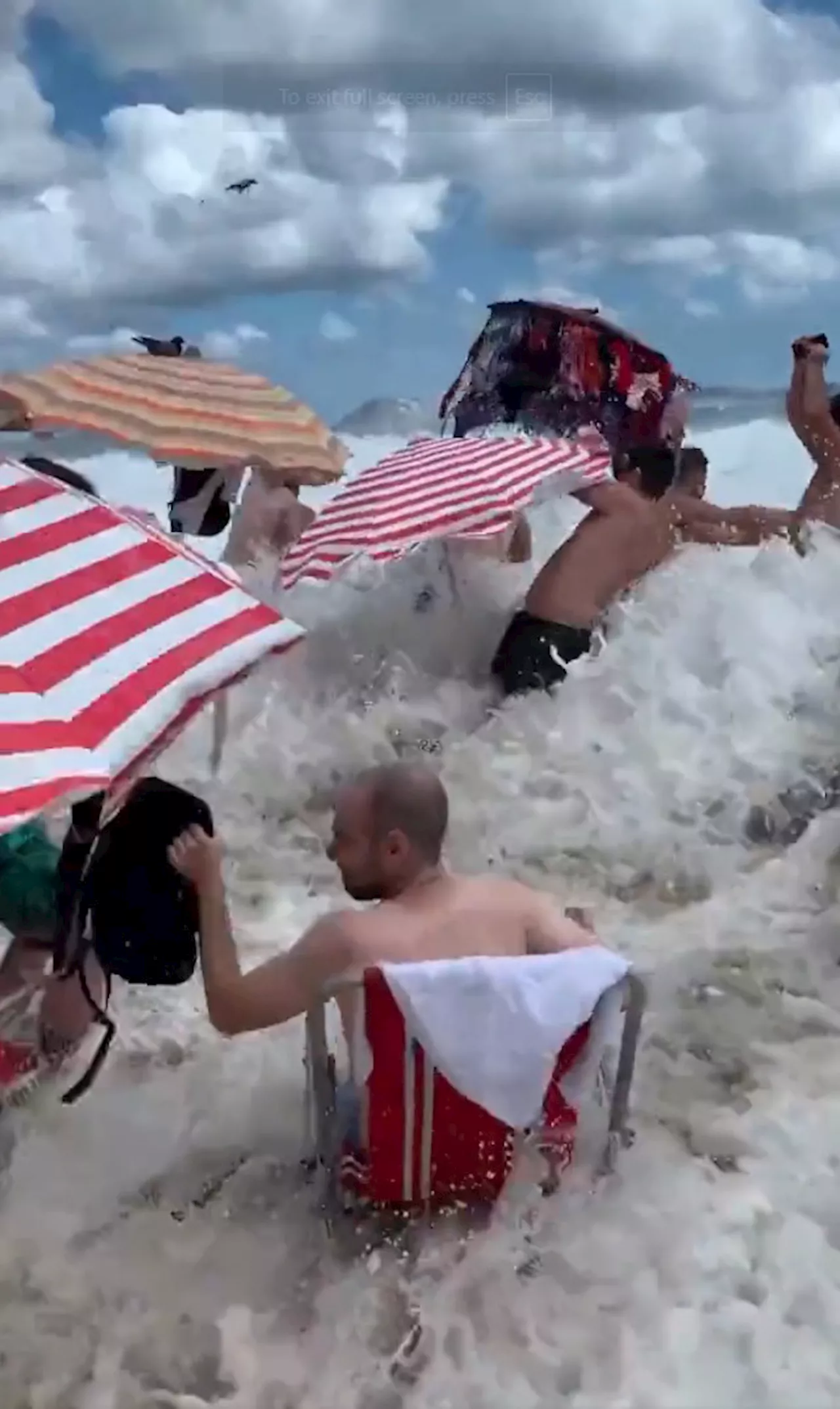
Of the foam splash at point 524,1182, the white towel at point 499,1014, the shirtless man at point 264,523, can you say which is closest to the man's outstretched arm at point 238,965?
the white towel at point 499,1014

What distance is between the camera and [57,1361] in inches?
76.5

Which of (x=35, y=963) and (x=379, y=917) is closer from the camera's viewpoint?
(x=379, y=917)

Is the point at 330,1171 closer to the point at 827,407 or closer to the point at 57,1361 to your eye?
the point at 57,1361

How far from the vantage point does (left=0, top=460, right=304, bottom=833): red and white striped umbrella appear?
1381 millimetres

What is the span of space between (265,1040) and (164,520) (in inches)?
116

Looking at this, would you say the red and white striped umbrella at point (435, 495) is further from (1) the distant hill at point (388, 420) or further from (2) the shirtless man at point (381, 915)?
(1) the distant hill at point (388, 420)

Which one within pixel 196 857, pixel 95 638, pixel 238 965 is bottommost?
pixel 238 965

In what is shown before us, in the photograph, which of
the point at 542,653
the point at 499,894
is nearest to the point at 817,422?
the point at 542,653

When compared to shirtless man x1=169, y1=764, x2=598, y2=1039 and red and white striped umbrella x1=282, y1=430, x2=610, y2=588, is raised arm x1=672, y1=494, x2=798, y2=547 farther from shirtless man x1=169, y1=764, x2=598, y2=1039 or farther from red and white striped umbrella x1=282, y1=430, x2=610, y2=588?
shirtless man x1=169, y1=764, x2=598, y2=1039

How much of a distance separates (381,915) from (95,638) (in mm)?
574

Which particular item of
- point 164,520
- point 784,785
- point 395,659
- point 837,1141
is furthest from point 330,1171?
point 164,520

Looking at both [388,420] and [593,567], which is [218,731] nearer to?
[593,567]

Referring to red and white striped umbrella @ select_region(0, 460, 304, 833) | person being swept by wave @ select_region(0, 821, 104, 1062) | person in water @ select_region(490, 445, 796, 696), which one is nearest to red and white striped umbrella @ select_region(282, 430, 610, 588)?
person in water @ select_region(490, 445, 796, 696)

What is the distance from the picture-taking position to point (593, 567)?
439 centimetres
